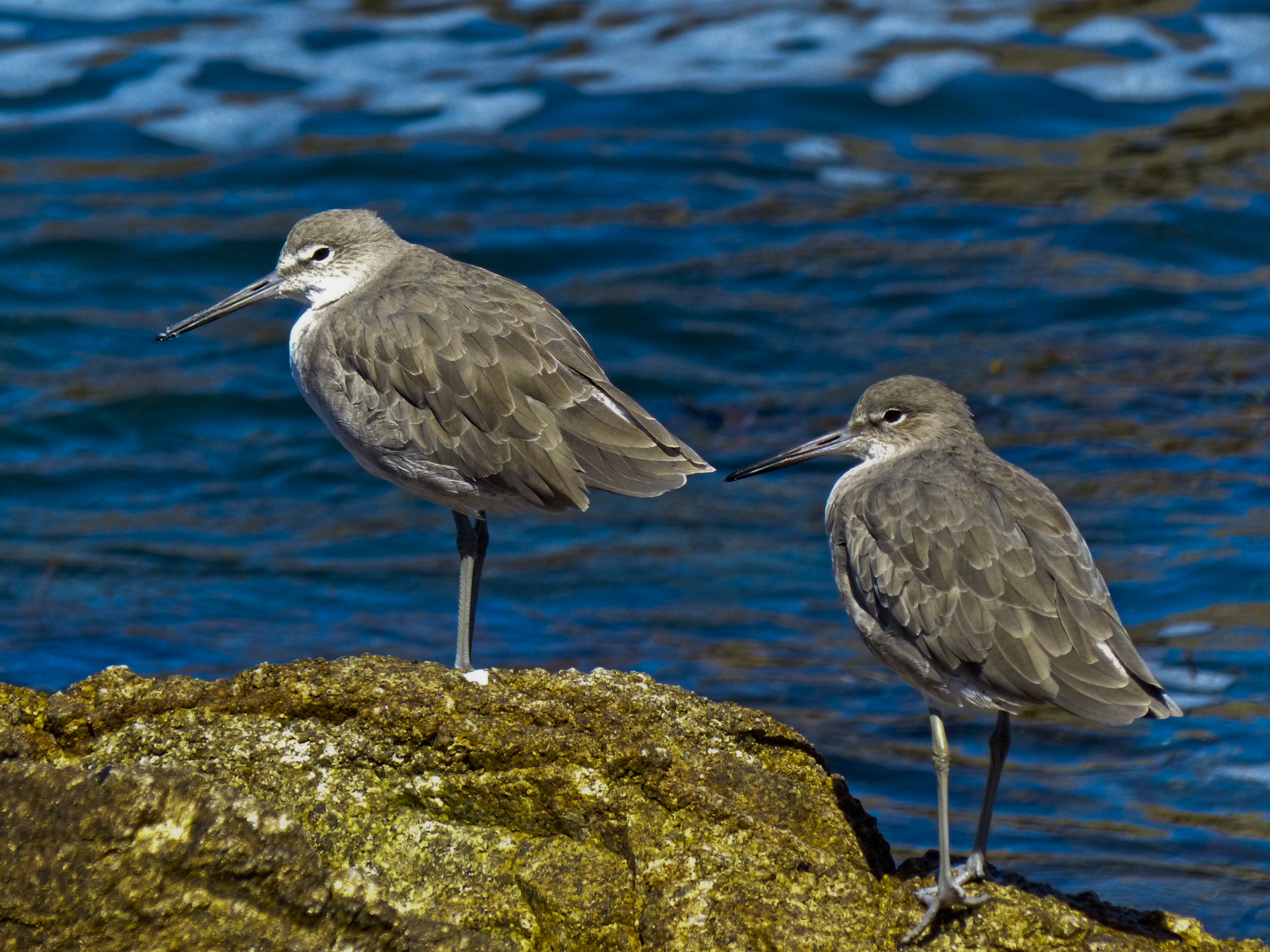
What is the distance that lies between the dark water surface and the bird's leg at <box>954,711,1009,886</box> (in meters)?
1.87

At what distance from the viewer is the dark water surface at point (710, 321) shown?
948 cm

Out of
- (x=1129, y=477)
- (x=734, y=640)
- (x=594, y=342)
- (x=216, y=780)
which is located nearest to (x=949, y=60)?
(x=594, y=342)

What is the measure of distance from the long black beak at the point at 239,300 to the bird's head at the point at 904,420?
8.12 ft

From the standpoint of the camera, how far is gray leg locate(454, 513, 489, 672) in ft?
21.4

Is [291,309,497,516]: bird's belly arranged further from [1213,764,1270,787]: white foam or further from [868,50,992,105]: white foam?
[868,50,992,105]: white foam

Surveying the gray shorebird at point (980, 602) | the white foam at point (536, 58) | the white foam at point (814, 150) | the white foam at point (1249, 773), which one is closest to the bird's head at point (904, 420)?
the gray shorebird at point (980, 602)

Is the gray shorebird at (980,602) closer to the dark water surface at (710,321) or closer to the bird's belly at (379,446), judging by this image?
the bird's belly at (379,446)

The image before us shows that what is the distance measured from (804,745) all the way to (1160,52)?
610 inches

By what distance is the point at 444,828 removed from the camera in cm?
514

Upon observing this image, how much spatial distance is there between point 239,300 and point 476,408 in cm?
178

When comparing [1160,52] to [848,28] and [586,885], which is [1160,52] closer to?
[848,28]

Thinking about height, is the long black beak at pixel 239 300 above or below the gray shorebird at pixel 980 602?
above

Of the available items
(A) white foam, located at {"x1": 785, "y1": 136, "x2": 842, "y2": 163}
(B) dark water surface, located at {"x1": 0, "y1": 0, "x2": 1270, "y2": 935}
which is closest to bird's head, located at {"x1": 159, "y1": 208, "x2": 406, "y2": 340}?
(B) dark water surface, located at {"x1": 0, "y1": 0, "x2": 1270, "y2": 935}

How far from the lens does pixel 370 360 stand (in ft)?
21.8
